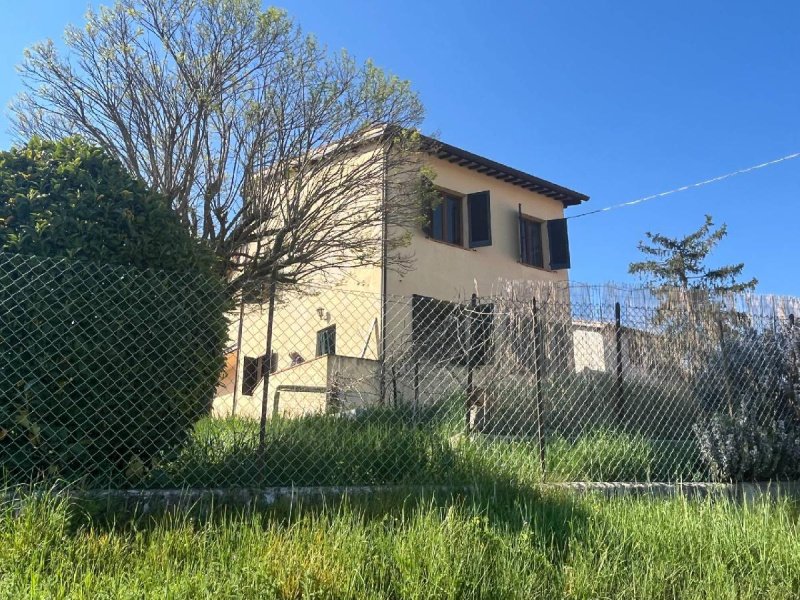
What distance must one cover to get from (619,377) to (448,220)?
7428mm

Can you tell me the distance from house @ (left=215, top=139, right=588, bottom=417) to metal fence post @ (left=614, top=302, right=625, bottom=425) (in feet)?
9.61

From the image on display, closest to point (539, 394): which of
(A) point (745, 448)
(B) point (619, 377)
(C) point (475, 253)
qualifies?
(B) point (619, 377)

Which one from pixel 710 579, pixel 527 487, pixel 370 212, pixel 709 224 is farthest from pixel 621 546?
pixel 709 224

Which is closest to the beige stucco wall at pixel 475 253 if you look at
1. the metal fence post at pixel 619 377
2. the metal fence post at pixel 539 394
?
the metal fence post at pixel 619 377

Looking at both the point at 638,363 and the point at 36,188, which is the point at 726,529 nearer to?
the point at 638,363

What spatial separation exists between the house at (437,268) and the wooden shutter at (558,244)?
0.02m

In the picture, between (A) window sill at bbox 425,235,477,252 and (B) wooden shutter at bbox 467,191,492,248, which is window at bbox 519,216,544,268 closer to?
(B) wooden shutter at bbox 467,191,492,248

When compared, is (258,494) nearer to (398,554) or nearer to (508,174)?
(398,554)

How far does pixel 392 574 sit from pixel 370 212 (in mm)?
6412

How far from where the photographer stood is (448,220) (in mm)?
13258

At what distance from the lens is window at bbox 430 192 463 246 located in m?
12.9

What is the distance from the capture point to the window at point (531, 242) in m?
14.5

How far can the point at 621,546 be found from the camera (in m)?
3.15

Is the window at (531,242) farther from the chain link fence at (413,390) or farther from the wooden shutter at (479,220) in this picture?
the chain link fence at (413,390)
